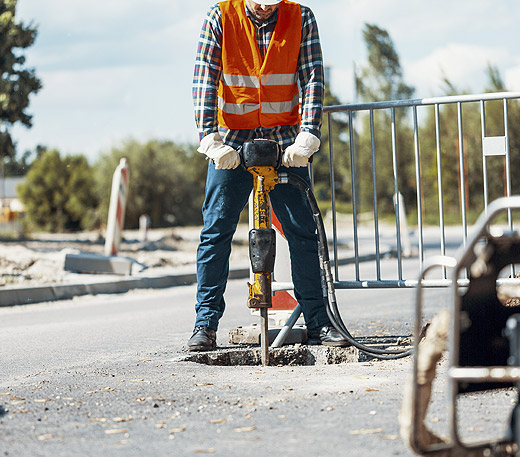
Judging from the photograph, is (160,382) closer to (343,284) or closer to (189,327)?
(343,284)

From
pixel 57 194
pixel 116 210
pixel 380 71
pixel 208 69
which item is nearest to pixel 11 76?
pixel 116 210

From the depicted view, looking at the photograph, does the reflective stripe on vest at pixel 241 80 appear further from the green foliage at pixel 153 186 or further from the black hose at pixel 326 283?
the green foliage at pixel 153 186

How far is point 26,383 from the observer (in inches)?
193

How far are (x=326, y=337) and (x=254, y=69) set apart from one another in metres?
1.79

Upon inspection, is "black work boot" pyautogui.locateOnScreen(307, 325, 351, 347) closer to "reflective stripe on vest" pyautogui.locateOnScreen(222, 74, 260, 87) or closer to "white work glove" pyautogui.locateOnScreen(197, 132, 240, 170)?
"white work glove" pyautogui.locateOnScreen(197, 132, 240, 170)

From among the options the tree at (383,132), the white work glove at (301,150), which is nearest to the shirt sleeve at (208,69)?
the white work glove at (301,150)

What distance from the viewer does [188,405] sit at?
13.4 ft

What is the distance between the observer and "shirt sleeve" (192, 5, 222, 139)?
5.57m

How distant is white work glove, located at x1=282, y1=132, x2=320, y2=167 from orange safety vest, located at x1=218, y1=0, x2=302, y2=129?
276 millimetres

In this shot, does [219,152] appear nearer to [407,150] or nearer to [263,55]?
[263,55]

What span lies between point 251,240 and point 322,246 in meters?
0.56

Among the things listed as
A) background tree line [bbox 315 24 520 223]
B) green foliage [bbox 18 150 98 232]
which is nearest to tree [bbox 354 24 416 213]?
background tree line [bbox 315 24 520 223]

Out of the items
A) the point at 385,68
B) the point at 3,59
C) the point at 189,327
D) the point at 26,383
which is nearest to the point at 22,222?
the point at 3,59

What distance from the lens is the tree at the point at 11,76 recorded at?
2120cm
